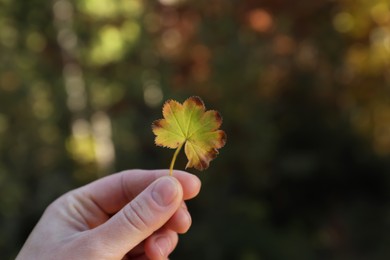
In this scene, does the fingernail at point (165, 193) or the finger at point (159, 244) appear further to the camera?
the finger at point (159, 244)

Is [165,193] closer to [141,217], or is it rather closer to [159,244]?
[141,217]

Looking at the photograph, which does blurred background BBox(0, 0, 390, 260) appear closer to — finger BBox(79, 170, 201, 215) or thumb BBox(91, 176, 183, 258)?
finger BBox(79, 170, 201, 215)

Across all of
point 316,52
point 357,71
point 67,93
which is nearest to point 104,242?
point 357,71

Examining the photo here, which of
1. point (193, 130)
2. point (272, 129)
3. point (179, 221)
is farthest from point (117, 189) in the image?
point (272, 129)

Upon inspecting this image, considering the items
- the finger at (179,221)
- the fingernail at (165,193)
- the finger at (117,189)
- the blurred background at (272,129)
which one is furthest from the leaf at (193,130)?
the blurred background at (272,129)

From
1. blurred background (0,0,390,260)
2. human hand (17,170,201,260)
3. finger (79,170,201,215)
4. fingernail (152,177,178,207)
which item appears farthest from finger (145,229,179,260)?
blurred background (0,0,390,260)

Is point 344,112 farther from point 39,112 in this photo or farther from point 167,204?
point 39,112

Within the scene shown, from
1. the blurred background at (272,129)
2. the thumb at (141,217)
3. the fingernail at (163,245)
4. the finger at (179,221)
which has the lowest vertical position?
the blurred background at (272,129)

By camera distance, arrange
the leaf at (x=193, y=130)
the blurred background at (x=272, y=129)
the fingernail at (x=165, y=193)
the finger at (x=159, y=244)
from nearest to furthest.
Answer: the leaf at (x=193, y=130)
the fingernail at (x=165, y=193)
the finger at (x=159, y=244)
the blurred background at (x=272, y=129)

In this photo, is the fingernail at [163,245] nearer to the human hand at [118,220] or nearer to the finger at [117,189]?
the human hand at [118,220]
